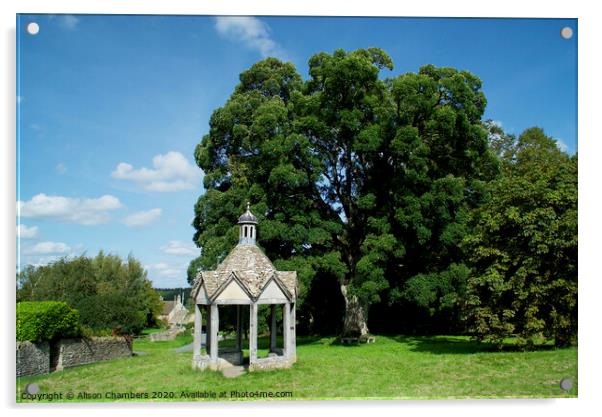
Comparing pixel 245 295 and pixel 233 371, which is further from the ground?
pixel 245 295

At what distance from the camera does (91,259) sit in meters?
10.5

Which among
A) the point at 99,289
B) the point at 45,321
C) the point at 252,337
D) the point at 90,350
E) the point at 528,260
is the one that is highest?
the point at 528,260

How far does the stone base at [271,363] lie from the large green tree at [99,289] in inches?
131

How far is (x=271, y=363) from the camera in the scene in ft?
32.8

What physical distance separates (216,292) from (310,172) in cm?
595

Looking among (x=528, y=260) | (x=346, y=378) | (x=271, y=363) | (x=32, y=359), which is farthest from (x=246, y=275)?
(x=528, y=260)

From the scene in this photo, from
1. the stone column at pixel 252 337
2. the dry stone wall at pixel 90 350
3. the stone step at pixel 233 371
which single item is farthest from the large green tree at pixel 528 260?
the dry stone wall at pixel 90 350

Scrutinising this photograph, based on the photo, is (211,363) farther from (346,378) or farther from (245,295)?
(346,378)

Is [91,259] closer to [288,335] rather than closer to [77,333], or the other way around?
[77,333]

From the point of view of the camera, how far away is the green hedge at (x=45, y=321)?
915cm

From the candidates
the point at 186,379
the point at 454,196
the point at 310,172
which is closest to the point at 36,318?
the point at 186,379

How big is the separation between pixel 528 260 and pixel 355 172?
5987 millimetres

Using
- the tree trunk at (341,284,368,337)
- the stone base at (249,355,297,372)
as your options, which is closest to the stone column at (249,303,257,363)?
the stone base at (249,355,297,372)

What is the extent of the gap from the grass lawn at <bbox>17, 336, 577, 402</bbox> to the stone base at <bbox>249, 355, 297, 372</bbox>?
0.23 metres
